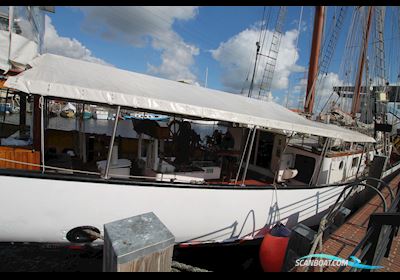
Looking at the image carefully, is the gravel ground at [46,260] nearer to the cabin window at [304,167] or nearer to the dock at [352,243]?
the dock at [352,243]

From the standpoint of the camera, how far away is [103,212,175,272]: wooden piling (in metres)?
1.52

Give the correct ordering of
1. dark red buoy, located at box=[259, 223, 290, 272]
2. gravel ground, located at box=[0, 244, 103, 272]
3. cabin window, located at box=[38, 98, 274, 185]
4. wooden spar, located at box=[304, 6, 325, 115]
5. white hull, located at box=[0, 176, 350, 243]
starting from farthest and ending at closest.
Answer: wooden spar, located at box=[304, 6, 325, 115]
cabin window, located at box=[38, 98, 274, 185]
dark red buoy, located at box=[259, 223, 290, 272]
gravel ground, located at box=[0, 244, 103, 272]
white hull, located at box=[0, 176, 350, 243]

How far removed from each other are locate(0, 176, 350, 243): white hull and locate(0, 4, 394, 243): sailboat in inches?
0.6

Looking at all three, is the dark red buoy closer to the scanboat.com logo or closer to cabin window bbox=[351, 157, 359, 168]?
the scanboat.com logo

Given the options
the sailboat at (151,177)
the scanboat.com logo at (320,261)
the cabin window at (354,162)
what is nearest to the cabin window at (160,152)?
the sailboat at (151,177)

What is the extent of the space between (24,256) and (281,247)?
17.0ft

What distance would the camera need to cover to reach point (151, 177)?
4309 millimetres

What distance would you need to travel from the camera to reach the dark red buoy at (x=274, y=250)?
445cm

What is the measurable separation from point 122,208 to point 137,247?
2308 mm

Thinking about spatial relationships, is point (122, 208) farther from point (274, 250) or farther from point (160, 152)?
point (274, 250)

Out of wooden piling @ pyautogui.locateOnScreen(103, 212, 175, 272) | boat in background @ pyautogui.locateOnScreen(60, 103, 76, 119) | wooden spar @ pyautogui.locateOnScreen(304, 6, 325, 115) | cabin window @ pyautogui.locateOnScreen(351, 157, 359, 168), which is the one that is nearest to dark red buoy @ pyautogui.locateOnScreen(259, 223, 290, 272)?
wooden piling @ pyautogui.locateOnScreen(103, 212, 175, 272)

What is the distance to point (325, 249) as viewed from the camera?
3725mm
